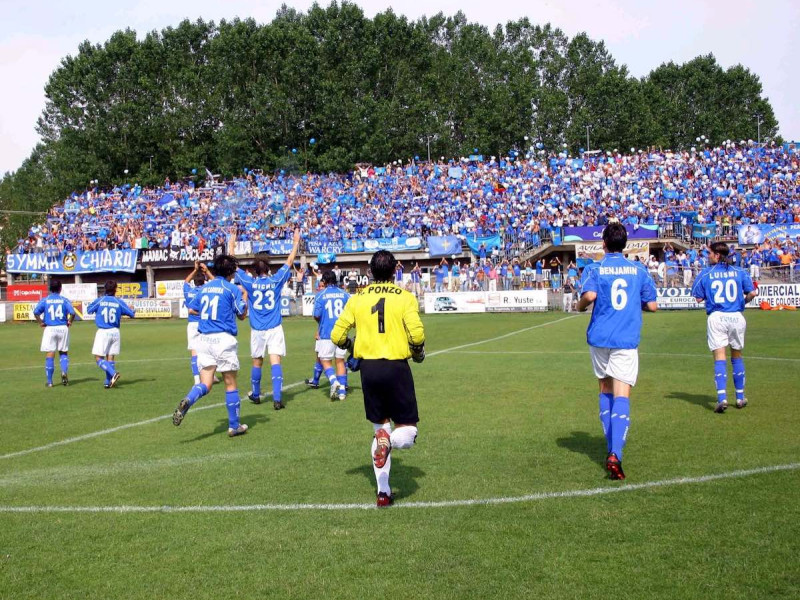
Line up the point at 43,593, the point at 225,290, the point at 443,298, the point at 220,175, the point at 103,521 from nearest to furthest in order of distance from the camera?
the point at 43,593
the point at 103,521
the point at 225,290
the point at 443,298
the point at 220,175

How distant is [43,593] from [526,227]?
141 ft

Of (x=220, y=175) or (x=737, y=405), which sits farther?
(x=220, y=175)

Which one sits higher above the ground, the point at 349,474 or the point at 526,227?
the point at 526,227

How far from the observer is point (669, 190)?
47219 millimetres

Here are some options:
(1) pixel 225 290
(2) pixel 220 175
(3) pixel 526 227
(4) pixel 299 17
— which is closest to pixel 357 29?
(4) pixel 299 17

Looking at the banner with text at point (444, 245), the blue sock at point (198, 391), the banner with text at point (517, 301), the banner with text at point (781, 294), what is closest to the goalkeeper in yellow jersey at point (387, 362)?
the blue sock at point (198, 391)

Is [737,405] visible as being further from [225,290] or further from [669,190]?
[669,190]

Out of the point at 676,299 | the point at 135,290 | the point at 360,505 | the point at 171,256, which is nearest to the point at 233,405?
the point at 360,505

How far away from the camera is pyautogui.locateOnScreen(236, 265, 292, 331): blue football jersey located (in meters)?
12.5

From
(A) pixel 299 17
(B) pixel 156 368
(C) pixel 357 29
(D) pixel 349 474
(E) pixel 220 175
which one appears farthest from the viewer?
(A) pixel 299 17

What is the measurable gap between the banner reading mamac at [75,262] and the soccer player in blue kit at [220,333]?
43.2 metres

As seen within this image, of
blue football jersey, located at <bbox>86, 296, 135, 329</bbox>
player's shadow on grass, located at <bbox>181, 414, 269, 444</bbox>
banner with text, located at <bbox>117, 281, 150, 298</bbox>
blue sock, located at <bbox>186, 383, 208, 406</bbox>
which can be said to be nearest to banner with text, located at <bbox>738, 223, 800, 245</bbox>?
banner with text, located at <bbox>117, 281, 150, 298</bbox>

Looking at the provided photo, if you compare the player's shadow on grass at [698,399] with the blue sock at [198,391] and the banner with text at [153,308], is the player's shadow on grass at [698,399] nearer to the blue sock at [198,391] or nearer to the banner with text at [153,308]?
the blue sock at [198,391]

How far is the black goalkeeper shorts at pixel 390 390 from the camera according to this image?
6.68 metres
